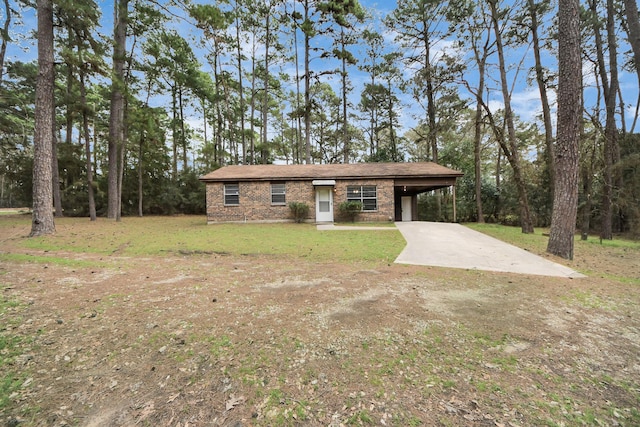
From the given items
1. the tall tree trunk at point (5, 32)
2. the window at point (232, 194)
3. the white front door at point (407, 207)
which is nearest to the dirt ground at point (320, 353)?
the window at point (232, 194)

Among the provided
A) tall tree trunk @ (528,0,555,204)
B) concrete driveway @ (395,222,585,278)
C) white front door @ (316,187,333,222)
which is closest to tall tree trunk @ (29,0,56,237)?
white front door @ (316,187,333,222)

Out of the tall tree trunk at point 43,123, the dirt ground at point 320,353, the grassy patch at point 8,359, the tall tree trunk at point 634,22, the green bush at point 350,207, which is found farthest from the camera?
the green bush at point 350,207

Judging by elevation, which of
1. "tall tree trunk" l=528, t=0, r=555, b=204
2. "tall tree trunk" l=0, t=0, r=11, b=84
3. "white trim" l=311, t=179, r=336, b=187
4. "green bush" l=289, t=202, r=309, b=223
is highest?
"tall tree trunk" l=0, t=0, r=11, b=84

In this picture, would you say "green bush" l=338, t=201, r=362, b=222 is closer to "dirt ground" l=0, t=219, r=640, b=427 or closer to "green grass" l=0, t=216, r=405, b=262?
"green grass" l=0, t=216, r=405, b=262

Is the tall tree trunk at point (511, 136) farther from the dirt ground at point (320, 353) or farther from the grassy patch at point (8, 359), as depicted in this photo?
the grassy patch at point (8, 359)

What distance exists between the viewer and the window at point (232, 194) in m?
15.8

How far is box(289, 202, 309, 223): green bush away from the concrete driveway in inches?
262

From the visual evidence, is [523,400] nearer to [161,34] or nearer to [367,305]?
[367,305]

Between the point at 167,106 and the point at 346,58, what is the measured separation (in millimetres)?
17195

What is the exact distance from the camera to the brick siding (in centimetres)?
1577

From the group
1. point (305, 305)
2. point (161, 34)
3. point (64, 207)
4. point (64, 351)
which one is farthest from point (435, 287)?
point (64, 207)

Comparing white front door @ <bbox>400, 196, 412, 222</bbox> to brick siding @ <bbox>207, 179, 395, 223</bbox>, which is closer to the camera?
brick siding @ <bbox>207, 179, 395, 223</bbox>

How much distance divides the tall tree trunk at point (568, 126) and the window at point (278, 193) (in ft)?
39.7

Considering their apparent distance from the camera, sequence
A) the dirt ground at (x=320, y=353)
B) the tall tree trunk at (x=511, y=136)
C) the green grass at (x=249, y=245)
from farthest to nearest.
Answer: the tall tree trunk at (x=511, y=136)
the green grass at (x=249, y=245)
the dirt ground at (x=320, y=353)
